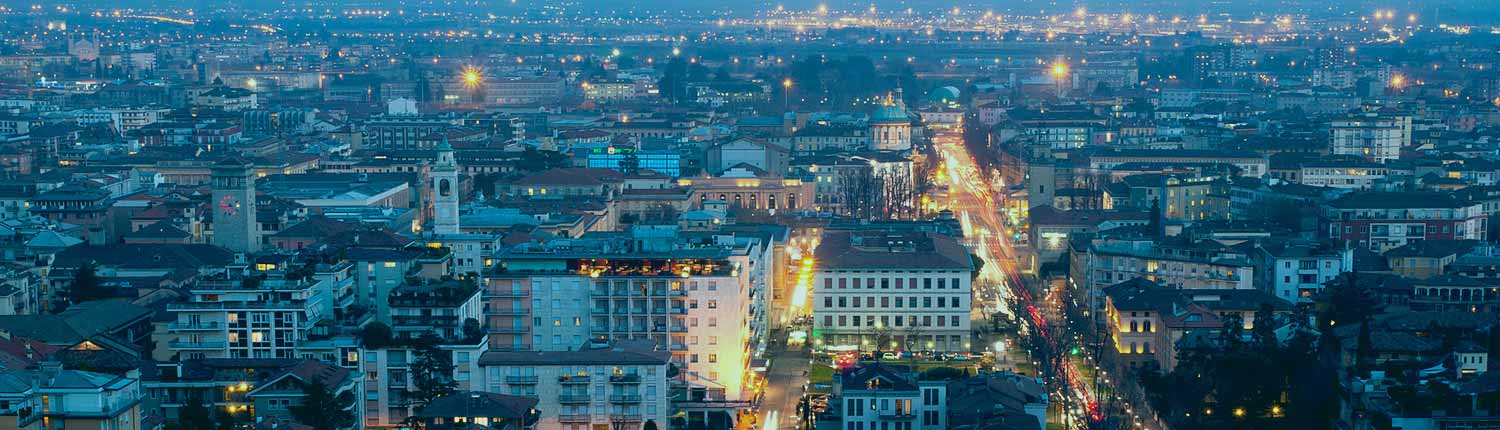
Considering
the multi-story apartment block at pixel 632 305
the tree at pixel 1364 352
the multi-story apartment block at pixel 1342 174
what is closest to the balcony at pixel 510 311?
the multi-story apartment block at pixel 632 305

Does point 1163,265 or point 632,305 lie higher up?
point 632,305

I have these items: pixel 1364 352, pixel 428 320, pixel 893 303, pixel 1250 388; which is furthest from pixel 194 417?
pixel 1364 352

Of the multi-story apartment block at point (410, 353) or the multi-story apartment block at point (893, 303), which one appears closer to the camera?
the multi-story apartment block at point (410, 353)

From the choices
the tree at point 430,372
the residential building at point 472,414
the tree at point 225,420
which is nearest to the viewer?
the tree at point 225,420

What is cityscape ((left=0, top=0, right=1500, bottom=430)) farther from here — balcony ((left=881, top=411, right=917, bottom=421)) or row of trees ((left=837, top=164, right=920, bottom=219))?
row of trees ((left=837, top=164, right=920, bottom=219))

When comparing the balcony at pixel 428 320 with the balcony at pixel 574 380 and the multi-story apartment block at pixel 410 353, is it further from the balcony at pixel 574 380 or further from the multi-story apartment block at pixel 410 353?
the balcony at pixel 574 380

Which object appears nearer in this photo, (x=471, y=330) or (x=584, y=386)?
(x=584, y=386)

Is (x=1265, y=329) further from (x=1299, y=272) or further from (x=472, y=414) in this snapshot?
(x=472, y=414)
